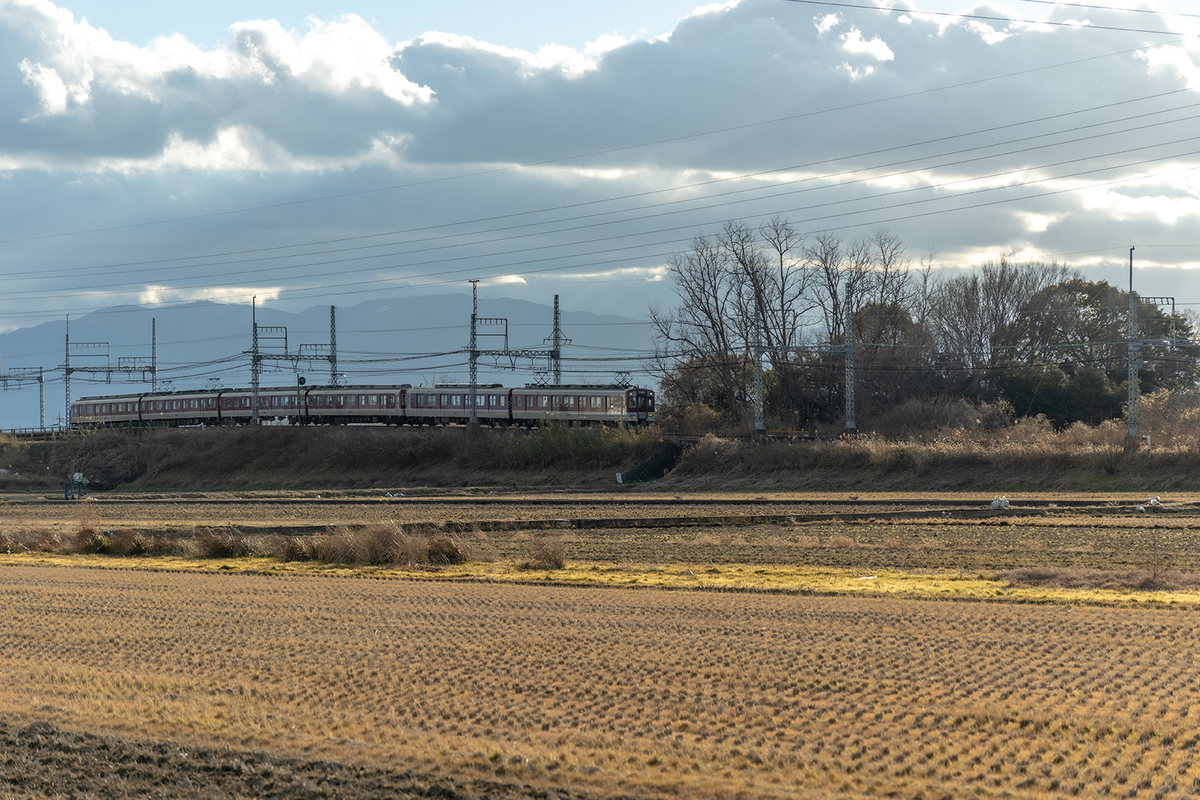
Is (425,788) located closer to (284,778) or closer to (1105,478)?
(284,778)

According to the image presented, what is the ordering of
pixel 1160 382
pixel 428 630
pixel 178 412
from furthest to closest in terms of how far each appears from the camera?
pixel 178 412 < pixel 1160 382 < pixel 428 630

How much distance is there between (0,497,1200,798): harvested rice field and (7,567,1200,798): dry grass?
0.04m

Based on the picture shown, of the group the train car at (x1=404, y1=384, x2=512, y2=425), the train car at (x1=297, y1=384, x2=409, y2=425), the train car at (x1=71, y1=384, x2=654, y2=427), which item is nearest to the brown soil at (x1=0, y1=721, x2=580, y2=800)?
the train car at (x1=71, y1=384, x2=654, y2=427)

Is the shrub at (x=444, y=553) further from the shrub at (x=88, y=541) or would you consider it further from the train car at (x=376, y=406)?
the train car at (x=376, y=406)

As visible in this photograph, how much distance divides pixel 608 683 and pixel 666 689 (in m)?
0.63

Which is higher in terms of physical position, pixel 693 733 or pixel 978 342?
pixel 978 342

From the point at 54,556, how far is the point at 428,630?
1814 centimetres

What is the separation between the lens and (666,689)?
9.97 meters

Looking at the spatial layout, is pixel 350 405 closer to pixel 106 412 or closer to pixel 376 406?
pixel 376 406

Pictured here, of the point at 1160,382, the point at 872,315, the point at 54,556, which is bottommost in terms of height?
the point at 54,556

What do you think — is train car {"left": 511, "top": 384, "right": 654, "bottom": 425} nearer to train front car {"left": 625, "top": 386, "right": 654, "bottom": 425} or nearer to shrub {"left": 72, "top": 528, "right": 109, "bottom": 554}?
train front car {"left": 625, "top": 386, "right": 654, "bottom": 425}

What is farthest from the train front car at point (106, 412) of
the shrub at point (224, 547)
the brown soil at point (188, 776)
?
the brown soil at point (188, 776)

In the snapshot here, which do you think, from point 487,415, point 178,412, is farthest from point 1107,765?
point 178,412

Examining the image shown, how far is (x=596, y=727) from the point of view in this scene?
28.4 ft
